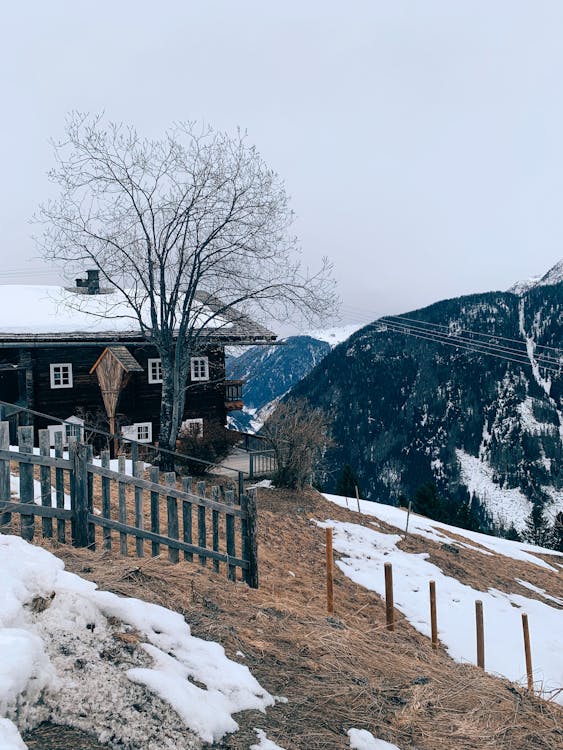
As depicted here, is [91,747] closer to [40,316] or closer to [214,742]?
[214,742]

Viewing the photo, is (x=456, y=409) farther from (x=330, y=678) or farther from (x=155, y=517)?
(x=330, y=678)

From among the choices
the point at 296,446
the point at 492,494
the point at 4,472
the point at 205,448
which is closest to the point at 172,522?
the point at 4,472

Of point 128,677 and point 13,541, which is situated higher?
point 13,541

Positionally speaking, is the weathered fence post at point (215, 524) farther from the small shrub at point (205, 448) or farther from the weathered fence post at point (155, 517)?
the small shrub at point (205, 448)

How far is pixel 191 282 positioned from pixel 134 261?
1.73 m

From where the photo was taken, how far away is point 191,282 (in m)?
16.7

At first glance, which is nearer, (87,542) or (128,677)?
(128,677)

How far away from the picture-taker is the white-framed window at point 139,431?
89.7 ft

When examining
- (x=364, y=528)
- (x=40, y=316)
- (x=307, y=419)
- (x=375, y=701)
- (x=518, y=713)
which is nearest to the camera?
(x=375, y=701)

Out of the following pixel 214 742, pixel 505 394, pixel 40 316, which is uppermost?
pixel 40 316

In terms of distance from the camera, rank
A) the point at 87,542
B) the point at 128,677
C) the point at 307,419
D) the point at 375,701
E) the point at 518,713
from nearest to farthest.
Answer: the point at 128,677 → the point at 375,701 → the point at 518,713 → the point at 87,542 → the point at 307,419

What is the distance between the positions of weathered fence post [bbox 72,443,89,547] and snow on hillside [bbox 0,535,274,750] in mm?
1648

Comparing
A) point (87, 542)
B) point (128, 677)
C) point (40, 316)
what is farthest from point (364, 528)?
point (40, 316)

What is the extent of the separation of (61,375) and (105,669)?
2443cm
